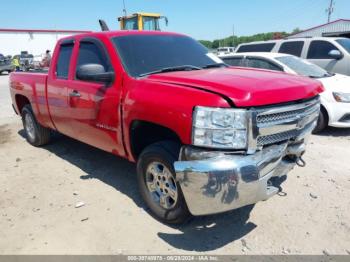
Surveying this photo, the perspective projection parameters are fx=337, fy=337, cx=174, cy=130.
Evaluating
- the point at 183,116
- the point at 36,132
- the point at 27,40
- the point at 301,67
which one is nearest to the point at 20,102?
the point at 36,132

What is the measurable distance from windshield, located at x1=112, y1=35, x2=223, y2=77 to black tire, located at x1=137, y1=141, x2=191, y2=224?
887 millimetres

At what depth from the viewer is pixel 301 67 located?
6949mm

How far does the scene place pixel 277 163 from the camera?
300 centimetres

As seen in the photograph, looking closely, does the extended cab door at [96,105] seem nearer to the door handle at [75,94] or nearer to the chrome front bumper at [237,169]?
the door handle at [75,94]

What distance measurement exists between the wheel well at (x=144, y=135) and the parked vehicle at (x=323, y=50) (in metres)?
7.04

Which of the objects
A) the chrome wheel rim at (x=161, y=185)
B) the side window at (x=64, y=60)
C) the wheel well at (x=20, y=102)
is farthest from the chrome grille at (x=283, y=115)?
the wheel well at (x=20, y=102)

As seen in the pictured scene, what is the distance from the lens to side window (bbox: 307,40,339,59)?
927 centimetres

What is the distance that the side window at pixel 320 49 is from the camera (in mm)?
9273

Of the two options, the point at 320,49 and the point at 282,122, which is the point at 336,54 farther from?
the point at 282,122

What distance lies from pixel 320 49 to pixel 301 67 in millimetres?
2980

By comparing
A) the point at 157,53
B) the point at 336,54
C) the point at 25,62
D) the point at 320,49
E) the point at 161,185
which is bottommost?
the point at 25,62

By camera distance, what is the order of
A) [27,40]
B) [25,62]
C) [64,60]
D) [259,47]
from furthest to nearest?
[27,40] → [25,62] → [259,47] → [64,60]

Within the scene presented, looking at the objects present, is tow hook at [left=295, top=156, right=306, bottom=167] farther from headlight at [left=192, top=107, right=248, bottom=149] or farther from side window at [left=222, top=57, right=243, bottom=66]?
side window at [left=222, top=57, right=243, bottom=66]

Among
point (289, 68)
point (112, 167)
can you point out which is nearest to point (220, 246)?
point (112, 167)
